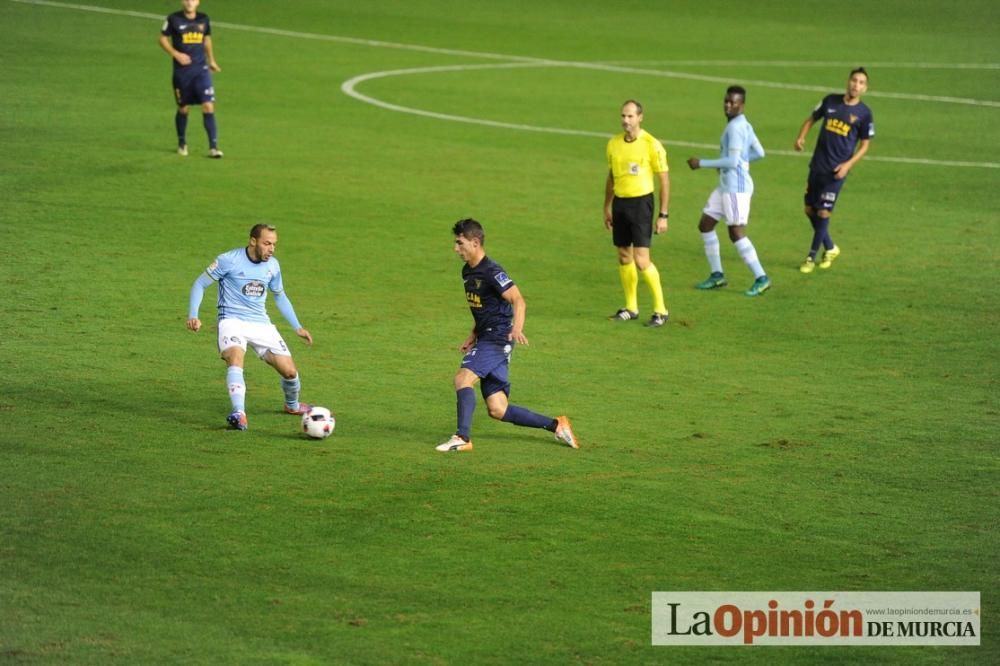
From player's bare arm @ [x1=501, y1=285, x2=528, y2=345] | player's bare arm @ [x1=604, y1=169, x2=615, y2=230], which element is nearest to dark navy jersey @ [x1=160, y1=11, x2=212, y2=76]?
player's bare arm @ [x1=604, y1=169, x2=615, y2=230]

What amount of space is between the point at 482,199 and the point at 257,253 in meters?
11.3

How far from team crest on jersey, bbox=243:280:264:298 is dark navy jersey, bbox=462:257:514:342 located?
2006 mm

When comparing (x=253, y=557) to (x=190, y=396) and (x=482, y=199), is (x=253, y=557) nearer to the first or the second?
(x=190, y=396)

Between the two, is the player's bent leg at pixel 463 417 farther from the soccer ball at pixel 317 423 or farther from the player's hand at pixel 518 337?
the soccer ball at pixel 317 423

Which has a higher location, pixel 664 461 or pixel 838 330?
pixel 838 330

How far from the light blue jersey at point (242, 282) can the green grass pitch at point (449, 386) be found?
3.36 feet

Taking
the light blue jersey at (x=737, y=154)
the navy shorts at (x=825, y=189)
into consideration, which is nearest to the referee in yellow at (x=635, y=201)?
the light blue jersey at (x=737, y=154)

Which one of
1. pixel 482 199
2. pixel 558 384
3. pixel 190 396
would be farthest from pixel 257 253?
pixel 482 199

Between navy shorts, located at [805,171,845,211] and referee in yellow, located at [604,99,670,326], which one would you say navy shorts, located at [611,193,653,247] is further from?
navy shorts, located at [805,171,845,211]

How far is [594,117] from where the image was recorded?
1314 inches

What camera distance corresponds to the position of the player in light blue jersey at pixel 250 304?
46.7ft

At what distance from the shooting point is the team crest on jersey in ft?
47.2

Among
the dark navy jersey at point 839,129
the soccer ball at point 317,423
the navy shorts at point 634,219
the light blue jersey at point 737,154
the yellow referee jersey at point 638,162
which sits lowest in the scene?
the soccer ball at point 317,423

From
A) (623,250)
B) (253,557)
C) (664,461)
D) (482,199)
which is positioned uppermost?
(482,199)
